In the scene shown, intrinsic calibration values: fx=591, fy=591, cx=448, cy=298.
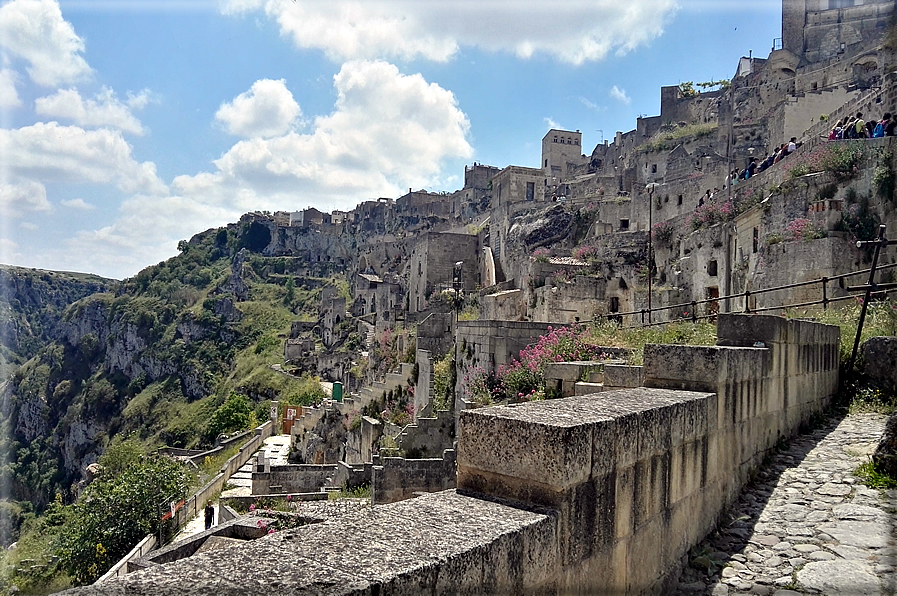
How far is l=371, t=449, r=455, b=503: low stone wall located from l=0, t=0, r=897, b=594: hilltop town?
5 cm

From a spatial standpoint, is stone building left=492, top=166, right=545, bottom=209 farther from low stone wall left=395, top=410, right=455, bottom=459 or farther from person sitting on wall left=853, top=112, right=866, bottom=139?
low stone wall left=395, top=410, right=455, bottom=459

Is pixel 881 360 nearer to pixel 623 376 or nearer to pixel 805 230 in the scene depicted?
pixel 623 376

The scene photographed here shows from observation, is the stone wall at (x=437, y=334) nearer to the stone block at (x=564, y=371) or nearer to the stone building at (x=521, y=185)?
the stone block at (x=564, y=371)

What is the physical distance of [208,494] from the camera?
69.3 ft

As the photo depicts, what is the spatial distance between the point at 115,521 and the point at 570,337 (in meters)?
16.1

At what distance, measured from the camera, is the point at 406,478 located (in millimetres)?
12352

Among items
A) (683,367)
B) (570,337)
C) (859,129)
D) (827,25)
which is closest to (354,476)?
(570,337)

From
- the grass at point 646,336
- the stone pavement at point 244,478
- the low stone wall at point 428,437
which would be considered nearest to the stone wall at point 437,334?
the low stone wall at point 428,437

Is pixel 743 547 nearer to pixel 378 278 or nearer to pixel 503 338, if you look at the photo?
pixel 503 338

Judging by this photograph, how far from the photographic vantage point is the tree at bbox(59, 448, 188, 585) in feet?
58.9

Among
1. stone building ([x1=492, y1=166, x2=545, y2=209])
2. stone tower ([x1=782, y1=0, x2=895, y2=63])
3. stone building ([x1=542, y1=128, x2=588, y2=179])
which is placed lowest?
stone building ([x1=492, y1=166, x2=545, y2=209])

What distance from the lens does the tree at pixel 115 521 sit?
17938mm

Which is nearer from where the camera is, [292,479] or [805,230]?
[805,230]

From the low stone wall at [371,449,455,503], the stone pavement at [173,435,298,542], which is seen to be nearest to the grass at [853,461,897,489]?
the low stone wall at [371,449,455,503]
